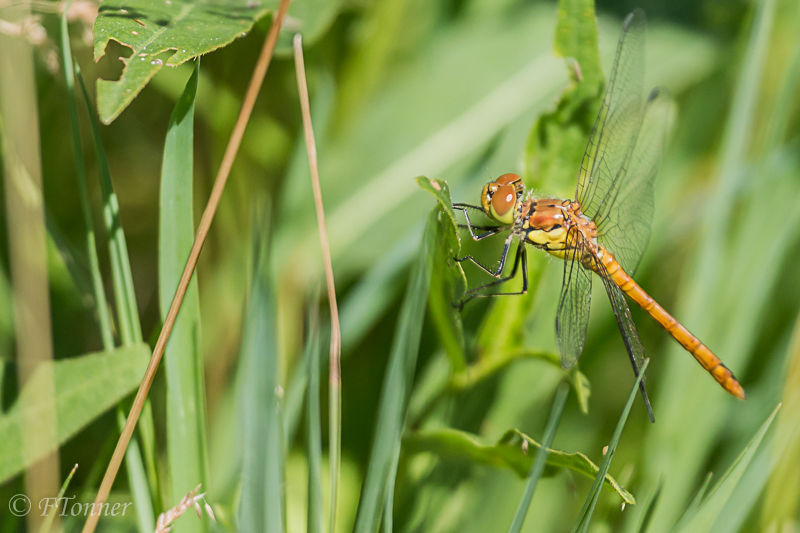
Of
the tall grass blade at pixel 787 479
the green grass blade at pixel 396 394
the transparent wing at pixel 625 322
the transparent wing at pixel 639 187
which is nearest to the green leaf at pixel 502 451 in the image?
the green grass blade at pixel 396 394

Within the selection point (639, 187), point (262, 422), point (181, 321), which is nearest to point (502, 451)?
point (262, 422)

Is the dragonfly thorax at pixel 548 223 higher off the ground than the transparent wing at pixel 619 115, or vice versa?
the transparent wing at pixel 619 115

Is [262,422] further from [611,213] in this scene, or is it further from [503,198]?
[611,213]

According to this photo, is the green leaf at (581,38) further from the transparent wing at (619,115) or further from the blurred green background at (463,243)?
the blurred green background at (463,243)

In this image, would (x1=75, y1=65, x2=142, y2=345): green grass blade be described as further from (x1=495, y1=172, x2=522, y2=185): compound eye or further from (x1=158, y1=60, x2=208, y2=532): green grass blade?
(x1=495, y1=172, x2=522, y2=185): compound eye

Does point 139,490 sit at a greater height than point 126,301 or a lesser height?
lesser

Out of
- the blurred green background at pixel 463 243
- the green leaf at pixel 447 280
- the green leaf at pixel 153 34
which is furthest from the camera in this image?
the blurred green background at pixel 463 243
